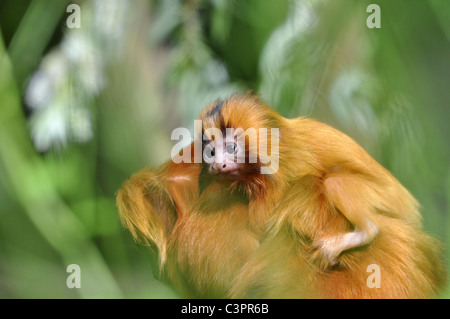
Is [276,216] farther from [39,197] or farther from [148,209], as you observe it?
[39,197]

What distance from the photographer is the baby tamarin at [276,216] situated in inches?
39.9

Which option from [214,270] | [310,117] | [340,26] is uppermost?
[340,26]

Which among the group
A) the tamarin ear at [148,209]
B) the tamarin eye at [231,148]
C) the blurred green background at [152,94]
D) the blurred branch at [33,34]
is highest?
the blurred branch at [33,34]

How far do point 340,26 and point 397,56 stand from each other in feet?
0.49

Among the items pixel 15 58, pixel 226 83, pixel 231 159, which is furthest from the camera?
pixel 15 58

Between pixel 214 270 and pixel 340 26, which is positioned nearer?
pixel 214 270

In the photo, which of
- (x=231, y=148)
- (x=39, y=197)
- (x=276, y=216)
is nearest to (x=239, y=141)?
(x=231, y=148)

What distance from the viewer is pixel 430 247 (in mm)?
1100

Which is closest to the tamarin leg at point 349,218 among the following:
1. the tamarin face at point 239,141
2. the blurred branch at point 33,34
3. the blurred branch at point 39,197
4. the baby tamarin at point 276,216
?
the baby tamarin at point 276,216

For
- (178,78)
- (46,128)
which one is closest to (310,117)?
(178,78)

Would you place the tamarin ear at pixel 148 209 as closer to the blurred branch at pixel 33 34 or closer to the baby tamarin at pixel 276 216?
the baby tamarin at pixel 276 216

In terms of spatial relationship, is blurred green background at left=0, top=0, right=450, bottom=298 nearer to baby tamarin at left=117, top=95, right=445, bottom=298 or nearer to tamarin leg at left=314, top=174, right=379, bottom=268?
A: baby tamarin at left=117, top=95, right=445, bottom=298

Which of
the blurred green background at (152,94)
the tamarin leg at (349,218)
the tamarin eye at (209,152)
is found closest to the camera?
the tamarin leg at (349,218)

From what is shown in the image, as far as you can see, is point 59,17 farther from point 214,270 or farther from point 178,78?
point 214,270
